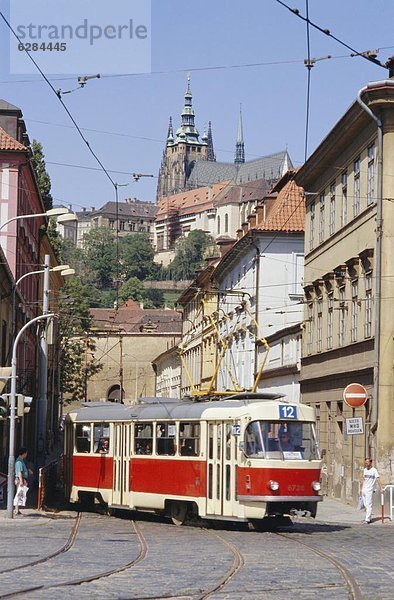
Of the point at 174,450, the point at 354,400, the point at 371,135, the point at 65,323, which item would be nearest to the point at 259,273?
the point at 65,323

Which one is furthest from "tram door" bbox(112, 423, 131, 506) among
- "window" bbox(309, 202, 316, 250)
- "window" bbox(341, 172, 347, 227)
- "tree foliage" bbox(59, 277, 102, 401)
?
"tree foliage" bbox(59, 277, 102, 401)

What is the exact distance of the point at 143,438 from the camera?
28281mm

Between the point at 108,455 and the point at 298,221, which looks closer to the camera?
the point at 108,455

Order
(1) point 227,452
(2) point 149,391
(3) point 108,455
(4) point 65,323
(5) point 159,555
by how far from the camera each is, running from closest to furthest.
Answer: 1. (5) point 159,555
2. (1) point 227,452
3. (3) point 108,455
4. (4) point 65,323
5. (2) point 149,391

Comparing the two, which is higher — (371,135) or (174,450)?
(371,135)

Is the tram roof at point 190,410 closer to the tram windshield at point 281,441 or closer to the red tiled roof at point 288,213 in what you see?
the tram windshield at point 281,441

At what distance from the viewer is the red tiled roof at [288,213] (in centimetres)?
5969

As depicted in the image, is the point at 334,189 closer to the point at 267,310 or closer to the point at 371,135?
the point at 371,135

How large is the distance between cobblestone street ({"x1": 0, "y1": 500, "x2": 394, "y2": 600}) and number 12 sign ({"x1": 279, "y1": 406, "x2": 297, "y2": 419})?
224 centimetres

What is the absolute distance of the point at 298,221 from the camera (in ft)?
197

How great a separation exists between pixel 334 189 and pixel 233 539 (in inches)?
804

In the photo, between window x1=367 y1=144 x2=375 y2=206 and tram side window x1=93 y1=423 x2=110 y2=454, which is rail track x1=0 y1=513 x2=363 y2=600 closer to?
tram side window x1=93 y1=423 x2=110 y2=454

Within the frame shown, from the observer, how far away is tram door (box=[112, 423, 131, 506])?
2884 cm

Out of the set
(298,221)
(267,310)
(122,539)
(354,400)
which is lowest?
(122,539)
